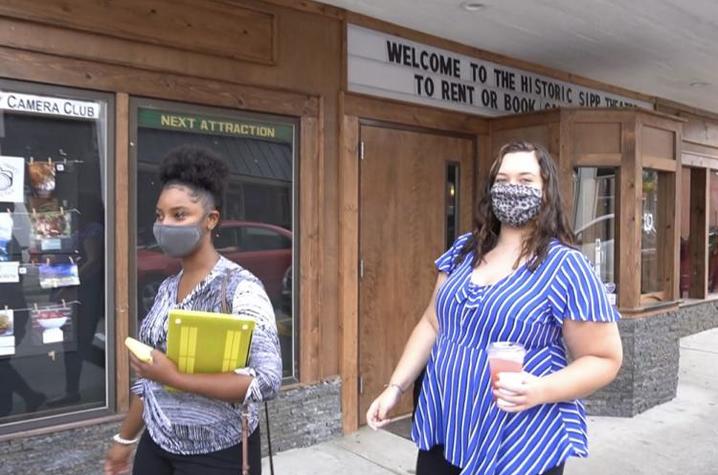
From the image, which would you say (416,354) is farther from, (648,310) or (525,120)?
(648,310)

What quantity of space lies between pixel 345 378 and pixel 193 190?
2.90 metres

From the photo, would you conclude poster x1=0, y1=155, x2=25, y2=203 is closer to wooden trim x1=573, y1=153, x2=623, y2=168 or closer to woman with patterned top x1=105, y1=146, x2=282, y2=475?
woman with patterned top x1=105, y1=146, x2=282, y2=475

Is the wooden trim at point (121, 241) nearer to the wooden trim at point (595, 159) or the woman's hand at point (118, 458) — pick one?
the woman's hand at point (118, 458)

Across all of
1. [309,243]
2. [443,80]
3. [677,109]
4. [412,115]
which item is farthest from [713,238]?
A: [309,243]

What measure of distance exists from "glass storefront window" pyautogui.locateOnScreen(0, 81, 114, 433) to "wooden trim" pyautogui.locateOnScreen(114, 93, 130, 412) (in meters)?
0.05

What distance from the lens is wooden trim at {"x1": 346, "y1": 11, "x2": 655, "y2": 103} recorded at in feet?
15.5

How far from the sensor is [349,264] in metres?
4.64

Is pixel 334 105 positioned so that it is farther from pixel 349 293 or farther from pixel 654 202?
pixel 654 202

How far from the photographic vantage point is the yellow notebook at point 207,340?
5.72 feet

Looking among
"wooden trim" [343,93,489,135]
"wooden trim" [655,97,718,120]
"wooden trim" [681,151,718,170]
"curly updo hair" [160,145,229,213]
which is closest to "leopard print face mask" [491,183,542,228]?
"curly updo hair" [160,145,229,213]

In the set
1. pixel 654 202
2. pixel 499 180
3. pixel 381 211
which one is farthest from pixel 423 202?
pixel 499 180

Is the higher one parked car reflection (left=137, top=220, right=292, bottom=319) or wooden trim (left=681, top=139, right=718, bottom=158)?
wooden trim (left=681, top=139, right=718, bottom=158)

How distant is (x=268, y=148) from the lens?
426cm

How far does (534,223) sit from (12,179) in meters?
2.71
